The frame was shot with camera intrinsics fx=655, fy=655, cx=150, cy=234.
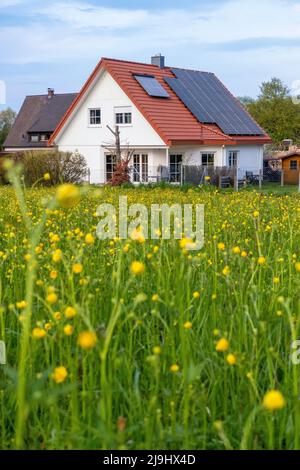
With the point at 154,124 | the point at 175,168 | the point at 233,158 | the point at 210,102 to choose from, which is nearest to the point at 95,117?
the point at 154,124

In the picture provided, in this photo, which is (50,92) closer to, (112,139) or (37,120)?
(37,120)

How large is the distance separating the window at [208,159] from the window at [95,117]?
4473 mm

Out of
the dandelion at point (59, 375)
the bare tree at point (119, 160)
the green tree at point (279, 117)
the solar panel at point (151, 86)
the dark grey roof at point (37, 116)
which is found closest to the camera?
the dandelion at point (59, 375)

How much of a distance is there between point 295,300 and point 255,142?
81.4 ft

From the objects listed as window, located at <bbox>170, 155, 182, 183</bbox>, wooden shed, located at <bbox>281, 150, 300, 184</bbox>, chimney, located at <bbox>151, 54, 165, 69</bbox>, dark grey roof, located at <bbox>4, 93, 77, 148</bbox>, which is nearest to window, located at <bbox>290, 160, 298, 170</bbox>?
wooden shed, located at <bbox>281, 150, 300, 184</bbox>

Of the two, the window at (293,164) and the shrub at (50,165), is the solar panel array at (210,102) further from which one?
the shrub at (50,165)

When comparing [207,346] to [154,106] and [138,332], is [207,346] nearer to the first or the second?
[138,332]

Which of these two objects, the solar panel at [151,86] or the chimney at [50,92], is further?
the chimney at [50,92]

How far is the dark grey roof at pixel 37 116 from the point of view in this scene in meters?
39.7

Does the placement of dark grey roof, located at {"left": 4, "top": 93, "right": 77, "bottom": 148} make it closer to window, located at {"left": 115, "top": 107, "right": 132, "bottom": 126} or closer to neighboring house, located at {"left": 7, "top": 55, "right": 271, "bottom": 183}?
neighboring house, located at {"left": 7, "top": 55, "right": 271, "bottom": 183}

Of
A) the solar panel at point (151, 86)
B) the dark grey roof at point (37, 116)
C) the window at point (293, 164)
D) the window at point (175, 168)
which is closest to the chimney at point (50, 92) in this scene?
the dark grey roof at point (37, 116)

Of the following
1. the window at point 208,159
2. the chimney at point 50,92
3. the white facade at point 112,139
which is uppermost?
the chimney at point 50,92

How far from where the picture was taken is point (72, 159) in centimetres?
1998

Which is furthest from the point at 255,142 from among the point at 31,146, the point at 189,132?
the point at 31,146
